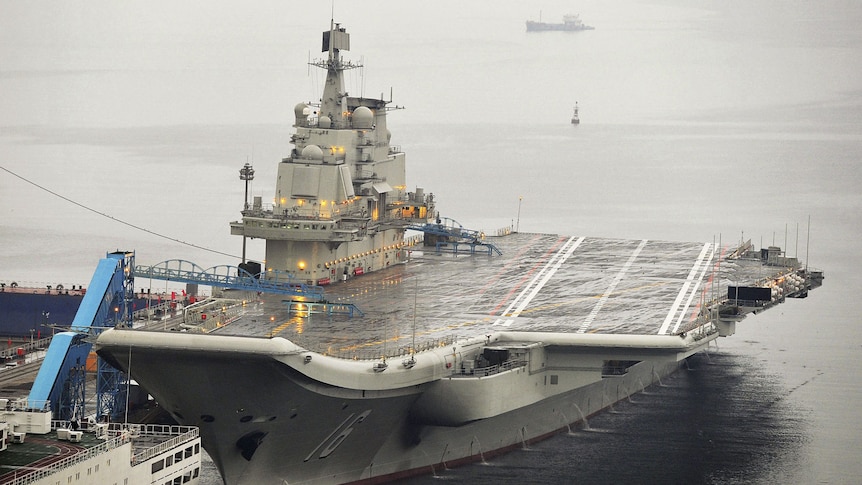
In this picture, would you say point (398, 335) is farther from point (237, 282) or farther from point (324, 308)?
point (237, 282)

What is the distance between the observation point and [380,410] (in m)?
38.2

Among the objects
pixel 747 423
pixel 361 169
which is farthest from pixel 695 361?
pixel 361 169

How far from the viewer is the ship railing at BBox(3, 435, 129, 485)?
3014 cm

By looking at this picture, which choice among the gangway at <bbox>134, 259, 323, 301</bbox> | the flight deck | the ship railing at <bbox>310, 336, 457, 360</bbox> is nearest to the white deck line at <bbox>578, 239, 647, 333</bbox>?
the flight deck

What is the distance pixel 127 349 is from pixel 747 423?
20.4 metres

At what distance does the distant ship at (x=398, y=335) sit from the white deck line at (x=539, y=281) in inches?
3.8

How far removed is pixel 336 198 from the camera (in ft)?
156

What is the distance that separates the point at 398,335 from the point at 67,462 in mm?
10981

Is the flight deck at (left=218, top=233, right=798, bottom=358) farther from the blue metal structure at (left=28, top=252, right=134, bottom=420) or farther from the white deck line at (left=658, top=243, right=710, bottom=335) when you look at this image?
the blue metal structure at (left=28, top=252, right=134, bottom=420)

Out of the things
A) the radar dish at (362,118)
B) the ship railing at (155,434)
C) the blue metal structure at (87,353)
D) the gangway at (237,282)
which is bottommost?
the ship railing at (155,434)

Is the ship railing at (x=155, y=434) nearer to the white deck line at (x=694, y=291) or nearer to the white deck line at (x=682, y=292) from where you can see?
the white deck line at (x=682, y=292)

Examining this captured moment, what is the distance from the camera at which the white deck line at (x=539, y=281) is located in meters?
44.2

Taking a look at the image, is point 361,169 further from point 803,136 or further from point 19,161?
point 803,136

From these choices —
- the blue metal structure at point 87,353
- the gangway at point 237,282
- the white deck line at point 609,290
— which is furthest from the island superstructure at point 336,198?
the white deck line at point 609,290
